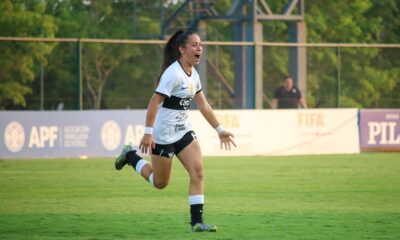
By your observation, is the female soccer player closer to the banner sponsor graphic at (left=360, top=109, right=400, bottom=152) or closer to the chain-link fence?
the chain-link fence

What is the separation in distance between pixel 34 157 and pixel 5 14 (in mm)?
26534

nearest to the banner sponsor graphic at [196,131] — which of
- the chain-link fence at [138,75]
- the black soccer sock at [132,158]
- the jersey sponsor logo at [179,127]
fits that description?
the chain-link fence at [138,75]

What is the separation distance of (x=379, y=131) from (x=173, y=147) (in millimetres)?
18624

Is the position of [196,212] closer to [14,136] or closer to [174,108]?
[174,108]

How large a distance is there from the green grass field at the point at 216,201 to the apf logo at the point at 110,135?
143cm

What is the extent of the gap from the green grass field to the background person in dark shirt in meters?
5.60

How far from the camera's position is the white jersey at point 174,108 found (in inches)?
455

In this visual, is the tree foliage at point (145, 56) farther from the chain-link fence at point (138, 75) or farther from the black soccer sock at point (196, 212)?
the black soccer sock at point (196, 212)

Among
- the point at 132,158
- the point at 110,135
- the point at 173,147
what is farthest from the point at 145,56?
the point at 173,147

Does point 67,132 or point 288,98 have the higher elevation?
point 288,98

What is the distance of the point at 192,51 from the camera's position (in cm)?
1161

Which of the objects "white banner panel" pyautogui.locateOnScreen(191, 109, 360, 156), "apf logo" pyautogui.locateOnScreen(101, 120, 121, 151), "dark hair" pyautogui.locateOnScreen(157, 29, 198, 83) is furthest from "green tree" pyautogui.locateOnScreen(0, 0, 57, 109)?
"dark hair" pyautogui.locateOnScreen(157, 29, 198, 83)

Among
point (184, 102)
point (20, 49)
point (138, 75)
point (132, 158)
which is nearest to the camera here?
point (184, 102)

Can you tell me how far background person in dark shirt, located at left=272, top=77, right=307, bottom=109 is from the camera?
29.8 metres
